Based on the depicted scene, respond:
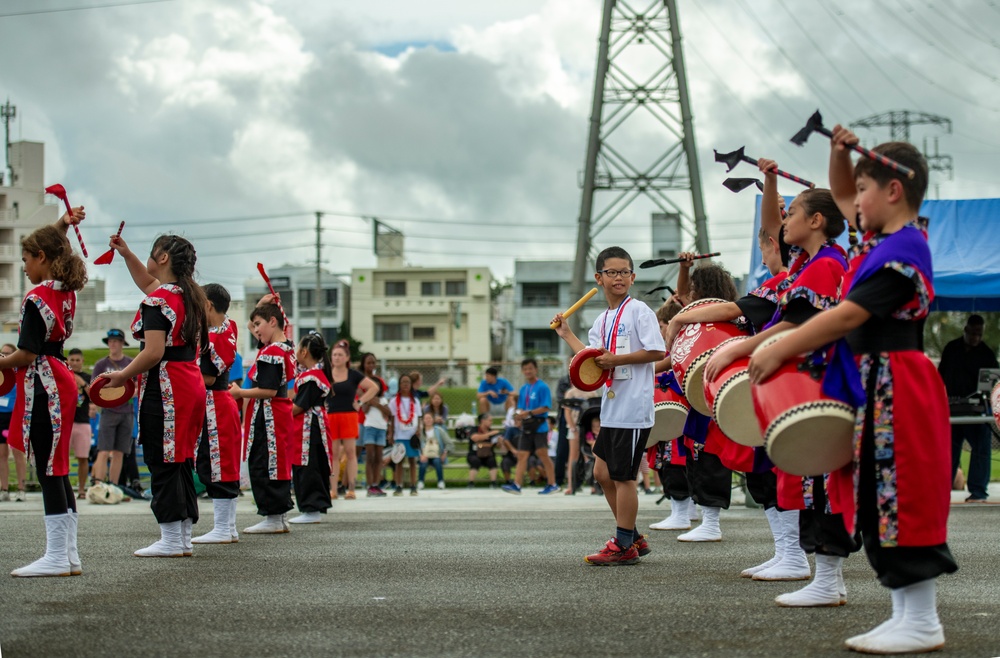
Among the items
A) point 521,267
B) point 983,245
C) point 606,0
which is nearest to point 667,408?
point 983,245

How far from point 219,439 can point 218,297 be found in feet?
3.73

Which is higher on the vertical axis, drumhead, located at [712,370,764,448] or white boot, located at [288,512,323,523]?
drumhead, located at [712,370,764,448]

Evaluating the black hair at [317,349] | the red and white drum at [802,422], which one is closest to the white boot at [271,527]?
the black hair at [317,349]

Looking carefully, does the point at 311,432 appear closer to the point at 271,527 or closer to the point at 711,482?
the point at 271,527

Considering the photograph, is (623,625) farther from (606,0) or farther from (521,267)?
(521,267)

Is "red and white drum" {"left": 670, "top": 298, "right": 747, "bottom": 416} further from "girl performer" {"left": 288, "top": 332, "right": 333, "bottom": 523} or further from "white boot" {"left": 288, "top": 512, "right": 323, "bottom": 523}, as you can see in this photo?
"white boot" {"left": 288, "top": 512, "right": 323, "bottom": 523}

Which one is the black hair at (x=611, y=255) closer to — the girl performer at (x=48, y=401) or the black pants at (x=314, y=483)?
the girl performer at (x=48, y=401)

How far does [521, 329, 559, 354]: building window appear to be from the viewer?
235 feet

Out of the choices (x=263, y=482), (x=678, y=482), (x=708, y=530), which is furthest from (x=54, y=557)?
(x=678, y=482)

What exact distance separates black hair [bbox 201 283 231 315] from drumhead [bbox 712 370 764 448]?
4833 mm

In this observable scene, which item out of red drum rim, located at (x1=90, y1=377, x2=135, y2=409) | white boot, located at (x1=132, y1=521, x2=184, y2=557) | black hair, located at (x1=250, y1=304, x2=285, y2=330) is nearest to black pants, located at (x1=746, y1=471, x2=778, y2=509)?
white boot, located at (x1=132, y1=521, x2=184, y2=557)

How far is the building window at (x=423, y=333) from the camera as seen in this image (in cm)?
7569

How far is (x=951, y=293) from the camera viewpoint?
1231cm

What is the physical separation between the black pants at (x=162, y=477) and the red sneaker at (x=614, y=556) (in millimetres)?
2644
